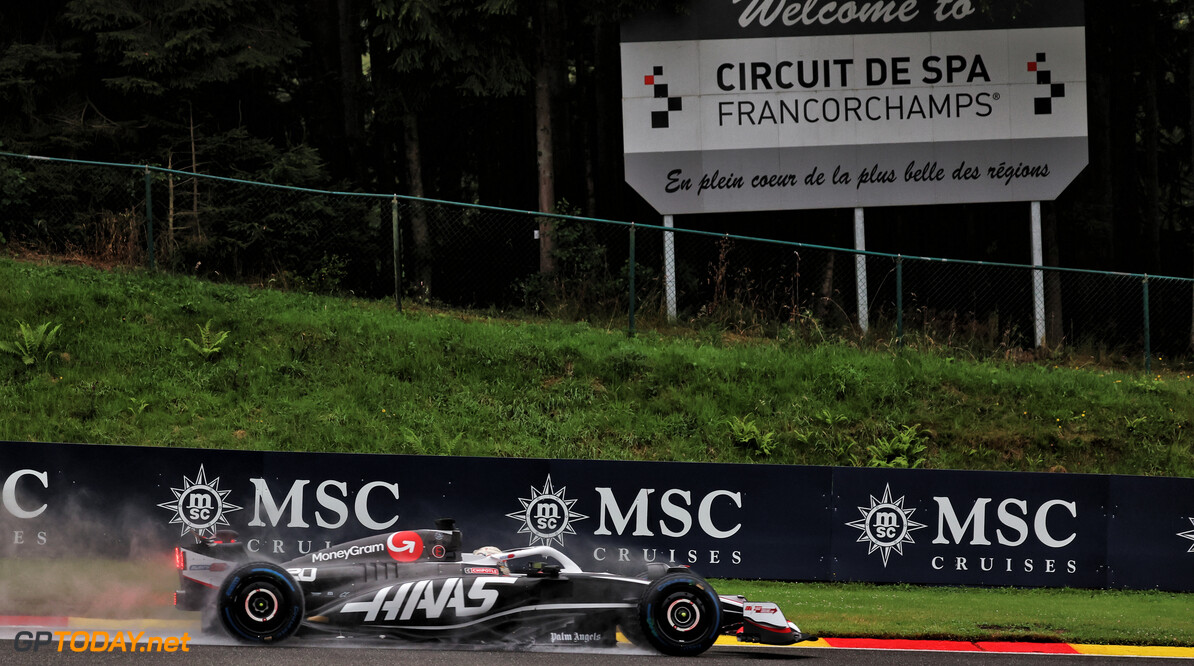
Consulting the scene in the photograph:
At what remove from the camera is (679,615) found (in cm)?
856

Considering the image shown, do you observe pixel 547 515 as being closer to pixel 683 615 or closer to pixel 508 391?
pixel 683 615

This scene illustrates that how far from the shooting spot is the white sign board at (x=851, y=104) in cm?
1836

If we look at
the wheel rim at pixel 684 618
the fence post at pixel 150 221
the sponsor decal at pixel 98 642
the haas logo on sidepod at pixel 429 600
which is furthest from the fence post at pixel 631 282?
the sponsor decal at pixel 98 642

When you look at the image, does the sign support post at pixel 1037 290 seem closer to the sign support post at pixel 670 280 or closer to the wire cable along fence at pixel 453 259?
the wire cable along fence at pixel 453 259

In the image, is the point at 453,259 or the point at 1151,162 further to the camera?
the point at 1151,162

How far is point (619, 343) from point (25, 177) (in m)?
9.17

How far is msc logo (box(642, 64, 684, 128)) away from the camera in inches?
723

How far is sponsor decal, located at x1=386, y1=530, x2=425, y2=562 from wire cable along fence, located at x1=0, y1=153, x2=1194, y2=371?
24.4 feet

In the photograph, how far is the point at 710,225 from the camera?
21.0 metres

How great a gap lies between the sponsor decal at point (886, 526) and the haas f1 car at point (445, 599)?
303 cm

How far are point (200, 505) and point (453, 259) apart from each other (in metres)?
8.00

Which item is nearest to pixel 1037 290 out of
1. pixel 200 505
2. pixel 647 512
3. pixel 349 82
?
pixel 647 512

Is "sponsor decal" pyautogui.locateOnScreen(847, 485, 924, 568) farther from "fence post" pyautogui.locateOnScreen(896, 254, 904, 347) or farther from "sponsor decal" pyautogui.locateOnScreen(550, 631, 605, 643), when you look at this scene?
"fence post" pyautogui.locateOnScreen(896, 254, 904, 347)

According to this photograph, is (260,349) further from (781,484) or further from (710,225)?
(710,225)
